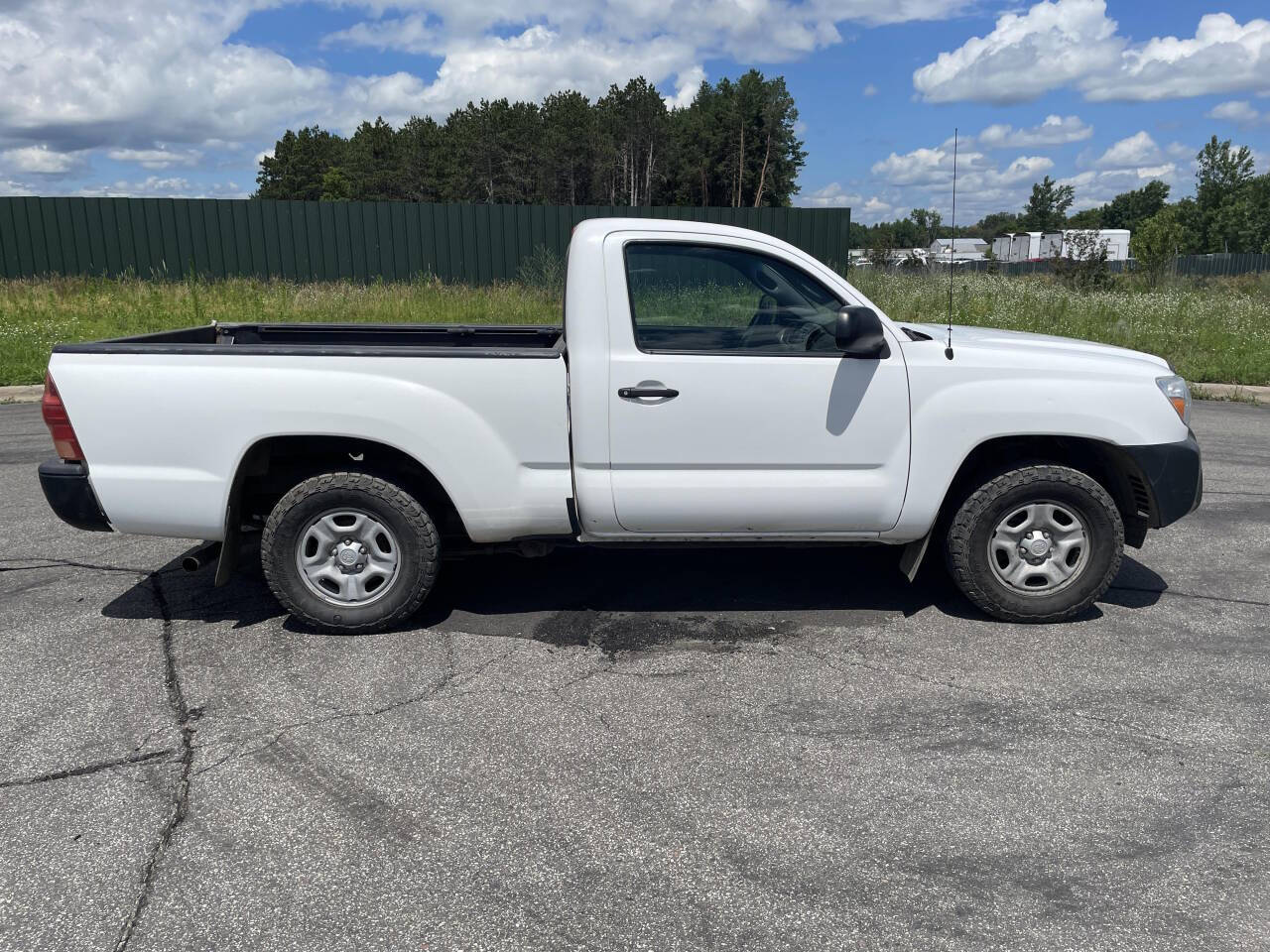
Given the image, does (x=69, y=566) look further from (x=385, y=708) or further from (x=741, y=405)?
(x=741, y=405)

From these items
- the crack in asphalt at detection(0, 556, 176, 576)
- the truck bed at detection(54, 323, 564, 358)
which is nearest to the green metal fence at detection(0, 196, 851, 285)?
the truck bed at detection(54, 323, 564, 358)

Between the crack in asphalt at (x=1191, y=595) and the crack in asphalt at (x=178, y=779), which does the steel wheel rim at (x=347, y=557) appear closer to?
the crack in asphalt at (x=178, y=779)

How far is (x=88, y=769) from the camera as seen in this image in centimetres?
357

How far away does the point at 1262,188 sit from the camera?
73.5 meters

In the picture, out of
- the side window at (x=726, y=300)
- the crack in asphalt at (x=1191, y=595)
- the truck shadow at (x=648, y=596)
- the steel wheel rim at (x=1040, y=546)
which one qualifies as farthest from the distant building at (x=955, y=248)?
the crack in asphalt at (x=1191, y=595)

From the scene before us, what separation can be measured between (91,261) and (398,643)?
22.9 metres

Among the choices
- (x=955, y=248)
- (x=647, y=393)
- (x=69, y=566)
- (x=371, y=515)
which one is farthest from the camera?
(x=69, y=566)

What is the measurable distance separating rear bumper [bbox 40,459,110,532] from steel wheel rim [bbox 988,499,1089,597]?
4247mm

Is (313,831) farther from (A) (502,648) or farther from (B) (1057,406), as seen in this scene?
(B) (1057,406)

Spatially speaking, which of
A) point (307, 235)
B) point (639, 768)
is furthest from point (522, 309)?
point (639, 768)

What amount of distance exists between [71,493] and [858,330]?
12.0 feet

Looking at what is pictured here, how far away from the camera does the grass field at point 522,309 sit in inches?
585

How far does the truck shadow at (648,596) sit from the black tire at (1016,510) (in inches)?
10.8

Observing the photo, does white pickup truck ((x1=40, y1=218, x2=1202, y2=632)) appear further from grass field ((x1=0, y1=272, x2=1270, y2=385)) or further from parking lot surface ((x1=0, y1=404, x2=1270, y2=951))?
grass field ((x1=0, y1=272, x2=1270, y2=385))
